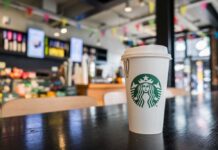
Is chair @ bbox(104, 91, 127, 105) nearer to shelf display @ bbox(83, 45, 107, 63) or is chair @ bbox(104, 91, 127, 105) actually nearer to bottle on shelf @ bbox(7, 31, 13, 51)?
bottle on shelf @ bbox(7, 31, 13, 51)

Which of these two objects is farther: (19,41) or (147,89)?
(19,41)

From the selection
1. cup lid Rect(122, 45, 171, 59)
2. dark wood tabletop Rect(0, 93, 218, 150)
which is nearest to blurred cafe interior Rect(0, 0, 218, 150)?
dark wood tabletop Rect(0, 93, 218, 150)

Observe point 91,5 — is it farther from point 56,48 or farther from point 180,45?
point 180,45

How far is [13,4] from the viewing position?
4363 mm

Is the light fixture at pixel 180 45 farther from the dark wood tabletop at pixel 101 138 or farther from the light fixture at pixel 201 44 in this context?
the dark wood tabletop at pixel 101 138

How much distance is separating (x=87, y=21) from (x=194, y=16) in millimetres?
3512

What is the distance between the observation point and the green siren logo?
1.61 feet

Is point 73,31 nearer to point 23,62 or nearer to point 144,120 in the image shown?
point 23,62

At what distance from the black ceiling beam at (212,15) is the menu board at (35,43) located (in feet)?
15.5

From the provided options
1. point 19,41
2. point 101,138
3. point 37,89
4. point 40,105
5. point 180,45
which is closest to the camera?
point 101,138

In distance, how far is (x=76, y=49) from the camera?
6.22 meters

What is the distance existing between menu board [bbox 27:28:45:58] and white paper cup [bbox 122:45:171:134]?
4929 mm

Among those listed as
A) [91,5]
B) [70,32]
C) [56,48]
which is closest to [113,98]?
[91,5]

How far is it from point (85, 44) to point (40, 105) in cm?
572
